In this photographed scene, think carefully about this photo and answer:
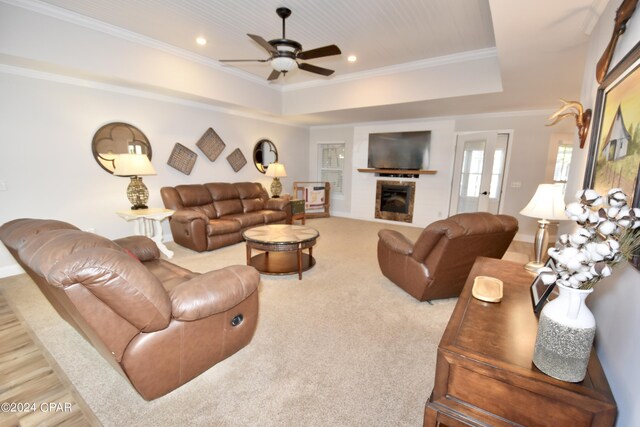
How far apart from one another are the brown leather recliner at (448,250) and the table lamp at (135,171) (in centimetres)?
336

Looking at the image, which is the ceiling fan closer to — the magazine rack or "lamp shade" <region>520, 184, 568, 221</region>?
"lamp shade" <region>520, 184, 568, 221</region>

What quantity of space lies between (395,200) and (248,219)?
12.0 ft

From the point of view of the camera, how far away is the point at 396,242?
2.87 metres

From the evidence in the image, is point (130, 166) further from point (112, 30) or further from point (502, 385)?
point (502, 385)

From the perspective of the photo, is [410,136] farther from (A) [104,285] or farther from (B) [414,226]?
(A) [104,285]

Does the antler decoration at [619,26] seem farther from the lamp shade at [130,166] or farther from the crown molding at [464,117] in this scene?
the lamp shade at [130,166]

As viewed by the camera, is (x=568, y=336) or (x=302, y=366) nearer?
(x=568, y=336)

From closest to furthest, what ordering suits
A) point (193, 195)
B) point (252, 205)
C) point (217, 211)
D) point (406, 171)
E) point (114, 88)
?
point (114, 88) < point (193, 195) < point (217, 211) < point (252, 205) < point (406, 171)

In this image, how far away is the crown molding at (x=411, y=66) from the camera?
388 centimetres

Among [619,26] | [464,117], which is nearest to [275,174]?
[464,117]

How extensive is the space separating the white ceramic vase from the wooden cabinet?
0.04 meters

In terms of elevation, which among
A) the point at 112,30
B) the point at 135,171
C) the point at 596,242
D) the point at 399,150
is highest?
the point at 112,30

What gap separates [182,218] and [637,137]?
177 inches

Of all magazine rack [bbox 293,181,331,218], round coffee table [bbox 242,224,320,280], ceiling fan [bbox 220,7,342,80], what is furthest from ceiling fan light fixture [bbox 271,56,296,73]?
magazine rack [bbox 293,181,331,218]
